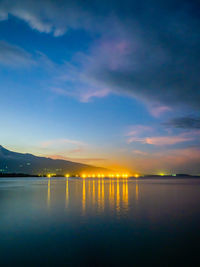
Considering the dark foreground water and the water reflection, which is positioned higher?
the dark foreground water

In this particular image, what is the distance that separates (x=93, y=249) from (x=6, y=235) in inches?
248

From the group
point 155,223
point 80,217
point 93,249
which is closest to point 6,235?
point 93,249

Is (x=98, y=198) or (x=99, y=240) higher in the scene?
(x=99, y=240)

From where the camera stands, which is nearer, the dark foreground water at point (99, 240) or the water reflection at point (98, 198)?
the dark foreground water at point (99, 240)

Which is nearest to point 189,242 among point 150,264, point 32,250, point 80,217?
point 150,264

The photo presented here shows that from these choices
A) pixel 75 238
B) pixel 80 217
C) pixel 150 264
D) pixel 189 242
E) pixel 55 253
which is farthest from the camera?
pixel 80 217

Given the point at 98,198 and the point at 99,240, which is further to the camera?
the point at 98,198

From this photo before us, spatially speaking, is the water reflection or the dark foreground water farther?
the water reflection

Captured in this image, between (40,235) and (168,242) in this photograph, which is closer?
(168,242)

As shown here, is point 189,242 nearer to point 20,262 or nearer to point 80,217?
point 20,262

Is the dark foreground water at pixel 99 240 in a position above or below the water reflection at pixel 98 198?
above

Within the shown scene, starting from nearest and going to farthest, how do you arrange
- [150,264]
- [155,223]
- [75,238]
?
[150,264], [75,238], [155,223]

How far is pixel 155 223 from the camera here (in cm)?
1780

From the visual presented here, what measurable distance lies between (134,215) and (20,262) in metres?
13.6
